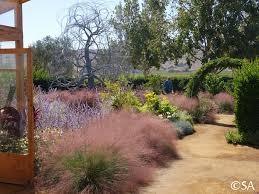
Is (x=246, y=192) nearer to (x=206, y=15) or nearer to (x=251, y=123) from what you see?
(x=251, y=123)

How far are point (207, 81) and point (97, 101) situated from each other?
36.6 ft

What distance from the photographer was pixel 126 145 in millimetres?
6750

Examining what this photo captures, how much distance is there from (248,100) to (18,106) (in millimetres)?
6358

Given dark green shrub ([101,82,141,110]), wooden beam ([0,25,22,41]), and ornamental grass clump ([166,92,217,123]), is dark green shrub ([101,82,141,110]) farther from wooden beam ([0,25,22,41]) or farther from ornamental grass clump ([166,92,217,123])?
wooden beam ([0,25,22,41])

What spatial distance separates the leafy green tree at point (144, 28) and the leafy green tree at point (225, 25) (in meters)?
3.65

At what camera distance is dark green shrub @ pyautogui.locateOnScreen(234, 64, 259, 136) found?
10.9 m

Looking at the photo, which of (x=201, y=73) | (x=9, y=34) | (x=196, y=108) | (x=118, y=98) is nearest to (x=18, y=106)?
(x=9, y=34)

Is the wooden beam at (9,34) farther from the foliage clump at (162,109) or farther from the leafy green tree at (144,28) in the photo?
the leafy green tree at (144,28)

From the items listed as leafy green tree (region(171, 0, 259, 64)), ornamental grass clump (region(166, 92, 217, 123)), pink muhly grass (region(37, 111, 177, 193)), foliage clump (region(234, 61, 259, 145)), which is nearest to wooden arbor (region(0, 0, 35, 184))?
pink muhly grass (region(37, 111, 177, 193))

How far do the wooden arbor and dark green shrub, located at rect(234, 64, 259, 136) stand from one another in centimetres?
625

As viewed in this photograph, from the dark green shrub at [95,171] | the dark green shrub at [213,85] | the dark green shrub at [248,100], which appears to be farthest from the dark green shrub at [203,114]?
the dark green shrub at [95,171]

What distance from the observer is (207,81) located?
22.6 metres

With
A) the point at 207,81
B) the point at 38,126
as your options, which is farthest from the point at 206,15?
the point at 38,126

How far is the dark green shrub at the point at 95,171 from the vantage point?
5.81 meters
